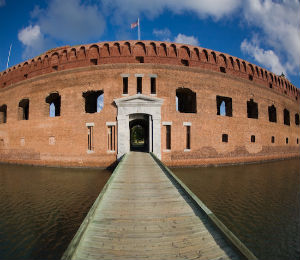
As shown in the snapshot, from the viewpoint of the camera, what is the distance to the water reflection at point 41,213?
3379 mm

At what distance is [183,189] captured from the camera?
4.32m

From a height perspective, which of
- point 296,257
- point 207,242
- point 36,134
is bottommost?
point 296,257

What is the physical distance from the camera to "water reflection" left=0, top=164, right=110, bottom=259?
338 centimetres

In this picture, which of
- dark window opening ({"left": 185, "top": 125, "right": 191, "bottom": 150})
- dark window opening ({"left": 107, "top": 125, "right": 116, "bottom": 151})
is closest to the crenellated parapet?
dark window opening ({"left": 185, "top": 125, "right": 191, "bottom": 150})

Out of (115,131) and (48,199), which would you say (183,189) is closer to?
(48,199)

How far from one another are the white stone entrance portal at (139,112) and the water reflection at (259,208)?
13.4 feet

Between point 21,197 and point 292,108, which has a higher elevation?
point 292,108

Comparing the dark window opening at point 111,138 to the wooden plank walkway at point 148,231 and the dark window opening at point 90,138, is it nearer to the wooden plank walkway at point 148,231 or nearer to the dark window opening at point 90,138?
the dark window opening at point 90,138

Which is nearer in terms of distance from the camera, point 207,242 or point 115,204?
point 207,242

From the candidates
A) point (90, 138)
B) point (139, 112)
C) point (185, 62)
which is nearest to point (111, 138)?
point (90, 138)

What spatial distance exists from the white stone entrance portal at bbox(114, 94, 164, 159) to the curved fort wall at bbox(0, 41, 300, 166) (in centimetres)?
24

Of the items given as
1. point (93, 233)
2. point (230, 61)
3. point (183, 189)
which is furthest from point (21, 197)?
point (230, 61)

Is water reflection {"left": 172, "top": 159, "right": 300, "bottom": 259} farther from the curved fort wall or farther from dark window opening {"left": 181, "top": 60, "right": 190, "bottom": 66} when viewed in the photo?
dark window opening {"left": 181, "top": 60, "right": 190, "bottom": 66}

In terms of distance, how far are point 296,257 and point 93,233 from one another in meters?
4.22
